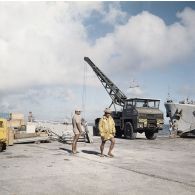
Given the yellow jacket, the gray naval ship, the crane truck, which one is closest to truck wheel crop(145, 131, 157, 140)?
the crane truck

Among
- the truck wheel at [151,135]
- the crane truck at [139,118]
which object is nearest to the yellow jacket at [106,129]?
the crane truck at [139,118]

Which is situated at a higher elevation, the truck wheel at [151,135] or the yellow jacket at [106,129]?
the yellow jacket at [106,129]

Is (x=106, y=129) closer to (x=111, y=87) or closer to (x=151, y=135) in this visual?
(x=151, y=135)

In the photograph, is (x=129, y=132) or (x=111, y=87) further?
(x=111, y=87)

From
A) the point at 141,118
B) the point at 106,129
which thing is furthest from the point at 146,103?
the point at 106,129

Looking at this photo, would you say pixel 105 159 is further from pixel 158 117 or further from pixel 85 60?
pixel 85 60

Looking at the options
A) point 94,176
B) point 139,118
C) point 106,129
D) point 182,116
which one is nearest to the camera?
point 94,176

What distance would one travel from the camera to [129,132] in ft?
68.5

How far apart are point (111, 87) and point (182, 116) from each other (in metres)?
7.02

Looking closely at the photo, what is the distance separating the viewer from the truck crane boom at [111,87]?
28000mm

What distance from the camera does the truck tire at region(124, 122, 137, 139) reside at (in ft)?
67.3

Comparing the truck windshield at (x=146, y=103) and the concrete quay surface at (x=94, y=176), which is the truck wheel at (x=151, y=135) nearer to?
the truck windshield at (x=146, y=103)

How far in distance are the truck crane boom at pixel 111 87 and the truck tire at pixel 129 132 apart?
6.31 meters

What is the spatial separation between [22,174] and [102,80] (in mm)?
23674
